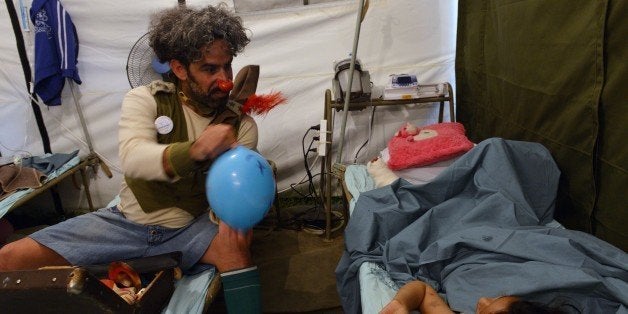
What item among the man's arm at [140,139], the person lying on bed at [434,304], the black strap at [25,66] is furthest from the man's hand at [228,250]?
the black strap at [25,66]

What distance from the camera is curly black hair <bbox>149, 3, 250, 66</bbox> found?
126cm

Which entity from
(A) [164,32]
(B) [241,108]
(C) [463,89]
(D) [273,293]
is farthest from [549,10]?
(D) [273,293]

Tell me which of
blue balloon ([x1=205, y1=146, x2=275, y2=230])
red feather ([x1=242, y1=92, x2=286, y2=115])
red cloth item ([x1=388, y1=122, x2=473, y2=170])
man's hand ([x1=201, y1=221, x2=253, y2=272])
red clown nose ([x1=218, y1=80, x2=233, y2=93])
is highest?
red clown nose ([x1=218, y1=80, x2=233, y2=93])

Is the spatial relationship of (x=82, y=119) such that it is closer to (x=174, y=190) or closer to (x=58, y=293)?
(x=174, y=190)

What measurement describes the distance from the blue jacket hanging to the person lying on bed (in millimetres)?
2523

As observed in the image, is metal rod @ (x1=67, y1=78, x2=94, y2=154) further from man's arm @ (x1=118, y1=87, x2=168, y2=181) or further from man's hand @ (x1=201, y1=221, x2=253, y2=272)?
man's hand @ (x1=201, y1=221, x2=253, y2=272)

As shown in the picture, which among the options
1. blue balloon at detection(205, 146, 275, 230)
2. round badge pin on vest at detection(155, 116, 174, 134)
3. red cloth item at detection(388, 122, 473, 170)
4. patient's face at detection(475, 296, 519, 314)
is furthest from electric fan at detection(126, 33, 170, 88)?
patient's face at detection(475, 296, 519, 314)

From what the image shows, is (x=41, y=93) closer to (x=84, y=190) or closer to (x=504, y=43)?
(x=84, y=190)

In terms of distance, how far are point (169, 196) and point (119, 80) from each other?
167 cm

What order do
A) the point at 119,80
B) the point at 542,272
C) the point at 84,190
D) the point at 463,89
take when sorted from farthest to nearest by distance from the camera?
the point at 84,190
the point at 119,80
the point at 463,89
the point at 542,272

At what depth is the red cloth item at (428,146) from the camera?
1.75m

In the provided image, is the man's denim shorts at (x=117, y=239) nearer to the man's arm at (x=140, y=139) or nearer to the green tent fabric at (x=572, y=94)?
the man's arm at (x=140, y=139)

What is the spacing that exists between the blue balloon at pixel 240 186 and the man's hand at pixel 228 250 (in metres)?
0.20

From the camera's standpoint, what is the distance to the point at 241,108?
151 centimetres
